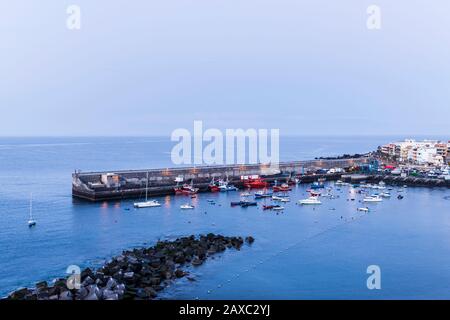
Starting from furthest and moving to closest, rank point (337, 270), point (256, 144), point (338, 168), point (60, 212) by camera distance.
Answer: point (256, 144)
point (338, 168)
point (60, 212)
point (337, 270)

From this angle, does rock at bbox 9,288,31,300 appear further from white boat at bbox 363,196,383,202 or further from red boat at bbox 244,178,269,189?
red boat at bbox 244,178,269,189

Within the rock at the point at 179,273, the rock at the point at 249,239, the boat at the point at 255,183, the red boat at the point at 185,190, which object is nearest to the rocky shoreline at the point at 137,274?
the rock at the point at 179,273

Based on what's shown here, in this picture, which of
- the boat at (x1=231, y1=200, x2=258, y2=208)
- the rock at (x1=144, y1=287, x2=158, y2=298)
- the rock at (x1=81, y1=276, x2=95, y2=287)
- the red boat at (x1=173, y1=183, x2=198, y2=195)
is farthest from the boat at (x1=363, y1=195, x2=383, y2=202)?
the rock at (x1=81, y1=276, x2=95, y2=287)

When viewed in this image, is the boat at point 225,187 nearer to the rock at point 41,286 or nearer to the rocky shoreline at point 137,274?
the rocky shoreline at point 137,274
